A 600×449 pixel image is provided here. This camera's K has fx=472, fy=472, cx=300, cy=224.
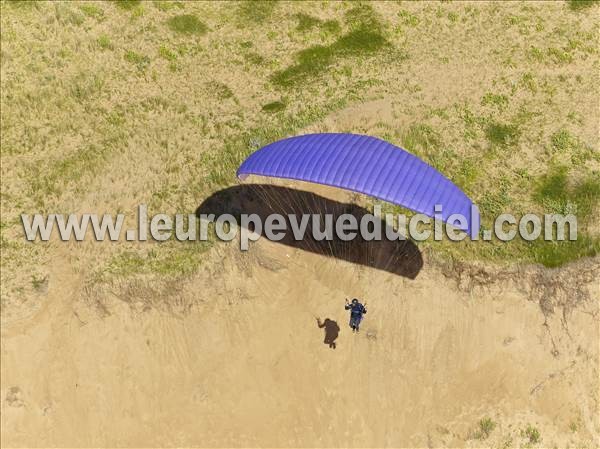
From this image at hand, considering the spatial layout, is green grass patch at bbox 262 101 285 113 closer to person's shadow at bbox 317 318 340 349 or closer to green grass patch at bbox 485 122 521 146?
green grass patch at bbox 485 122 521 146

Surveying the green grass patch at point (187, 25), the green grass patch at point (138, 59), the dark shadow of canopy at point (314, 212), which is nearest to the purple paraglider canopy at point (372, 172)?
the dark shadow of canopy at point (314, 212)

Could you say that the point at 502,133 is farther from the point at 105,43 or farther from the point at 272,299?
the point at 105,43

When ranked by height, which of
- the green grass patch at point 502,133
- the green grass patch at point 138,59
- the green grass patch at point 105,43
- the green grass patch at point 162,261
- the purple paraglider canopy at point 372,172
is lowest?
the green grass patch at point 162,261

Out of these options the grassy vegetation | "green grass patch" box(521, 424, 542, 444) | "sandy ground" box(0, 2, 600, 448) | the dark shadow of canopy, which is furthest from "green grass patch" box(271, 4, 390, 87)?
"green grass patch" box(521, 424, 542, 444)

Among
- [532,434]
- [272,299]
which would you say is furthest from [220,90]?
[532,434]

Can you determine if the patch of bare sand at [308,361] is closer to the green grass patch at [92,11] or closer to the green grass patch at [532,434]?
the green grass patch at [532,434]

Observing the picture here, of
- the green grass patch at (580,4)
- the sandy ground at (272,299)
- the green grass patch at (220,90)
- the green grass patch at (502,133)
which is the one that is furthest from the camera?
the green grass patch at (580,4)

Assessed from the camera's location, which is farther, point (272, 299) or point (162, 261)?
point (162, 261)
